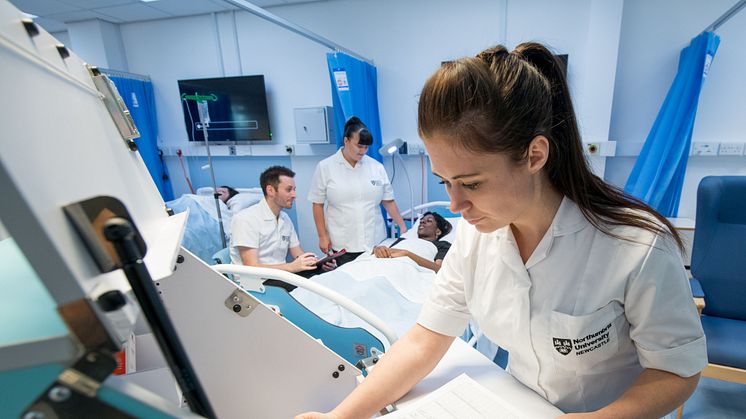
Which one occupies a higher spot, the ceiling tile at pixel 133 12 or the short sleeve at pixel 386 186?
the ceiling tile at pixel 133 12

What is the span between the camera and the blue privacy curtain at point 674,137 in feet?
8.61

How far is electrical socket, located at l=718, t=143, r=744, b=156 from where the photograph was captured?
119 inches

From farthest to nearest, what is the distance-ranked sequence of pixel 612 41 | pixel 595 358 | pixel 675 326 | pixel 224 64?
pixel 224 64
pixel 612 41
pixel 595 358
pixel 675 326

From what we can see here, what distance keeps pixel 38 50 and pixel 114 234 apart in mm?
295

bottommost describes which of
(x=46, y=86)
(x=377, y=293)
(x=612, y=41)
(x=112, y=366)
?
(x=377, y=293)

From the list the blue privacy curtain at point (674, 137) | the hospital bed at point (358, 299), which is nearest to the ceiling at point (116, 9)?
the hospital bed at point (358, 299)

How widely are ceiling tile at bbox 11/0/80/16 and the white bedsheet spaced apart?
387 centimetres

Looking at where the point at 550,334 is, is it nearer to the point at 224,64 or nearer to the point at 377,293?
the point at 377,293

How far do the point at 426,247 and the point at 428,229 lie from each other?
0.31m

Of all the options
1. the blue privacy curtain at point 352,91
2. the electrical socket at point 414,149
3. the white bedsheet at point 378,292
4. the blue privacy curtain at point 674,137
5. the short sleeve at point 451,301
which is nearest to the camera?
the short sleeve at point 451,301

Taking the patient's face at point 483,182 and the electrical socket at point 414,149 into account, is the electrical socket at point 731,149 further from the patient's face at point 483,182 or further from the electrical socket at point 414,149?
the patient's face at point 483,182

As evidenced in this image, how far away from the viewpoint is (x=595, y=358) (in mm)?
824

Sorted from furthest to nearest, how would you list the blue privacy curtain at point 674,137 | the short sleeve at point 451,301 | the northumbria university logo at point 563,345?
the blue privacy curtain at point 674,137 → the short sleeve at point 451,301 → the northumbria university logo at point 563,345

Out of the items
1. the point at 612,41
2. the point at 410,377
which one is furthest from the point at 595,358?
the point at 612,41
